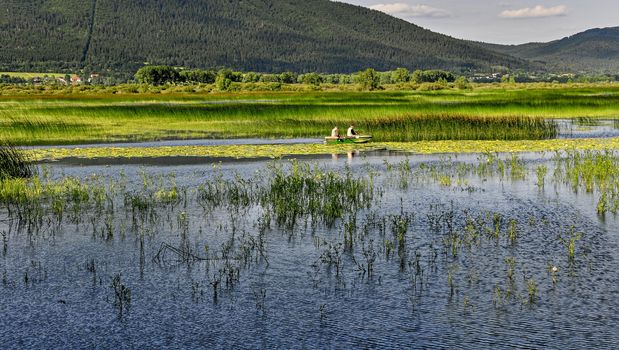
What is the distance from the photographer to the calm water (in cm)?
1302

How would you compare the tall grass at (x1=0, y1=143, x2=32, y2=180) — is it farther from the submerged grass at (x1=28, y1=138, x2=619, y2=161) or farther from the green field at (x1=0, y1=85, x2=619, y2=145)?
the green field at (x1=0, y1=85, x2=619, y2=145)

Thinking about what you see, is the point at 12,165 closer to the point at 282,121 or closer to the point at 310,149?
the point at 310,149

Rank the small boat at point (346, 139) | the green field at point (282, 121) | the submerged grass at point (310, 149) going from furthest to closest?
the green field at point (282, 121)
the small boat at point (346, 139)
the submerged grass at point (310, 149)

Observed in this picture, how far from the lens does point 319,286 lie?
15.6 meters

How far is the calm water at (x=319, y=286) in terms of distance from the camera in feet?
42.7

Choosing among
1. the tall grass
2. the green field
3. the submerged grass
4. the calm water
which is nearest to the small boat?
the submerged grass

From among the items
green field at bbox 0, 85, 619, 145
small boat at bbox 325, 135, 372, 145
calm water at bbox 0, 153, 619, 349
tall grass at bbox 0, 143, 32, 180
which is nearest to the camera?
calm water at bbox 0, 153, 619, 349

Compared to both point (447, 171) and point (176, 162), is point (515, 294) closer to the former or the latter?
point (447, 171)

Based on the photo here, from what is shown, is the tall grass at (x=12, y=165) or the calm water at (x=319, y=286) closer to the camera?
the calm water at (x=319, y=286)

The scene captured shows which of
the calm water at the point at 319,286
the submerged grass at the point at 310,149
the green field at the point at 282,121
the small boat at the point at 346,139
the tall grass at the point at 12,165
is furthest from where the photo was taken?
the green field at the point at 282,121

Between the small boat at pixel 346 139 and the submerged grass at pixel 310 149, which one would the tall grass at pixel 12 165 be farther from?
the small boat at pixel 346 139

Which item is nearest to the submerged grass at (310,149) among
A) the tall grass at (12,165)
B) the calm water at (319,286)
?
the tall grass at (12,165)

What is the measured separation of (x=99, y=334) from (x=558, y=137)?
3937cm

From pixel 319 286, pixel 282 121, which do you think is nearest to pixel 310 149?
pixel 282 121
